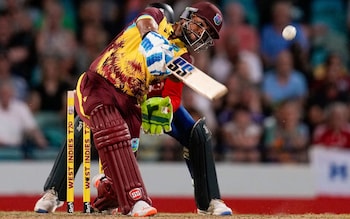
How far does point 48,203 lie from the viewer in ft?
25.8

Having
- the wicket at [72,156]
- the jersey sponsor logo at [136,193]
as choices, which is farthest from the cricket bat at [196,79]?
the wicket at [72,156]

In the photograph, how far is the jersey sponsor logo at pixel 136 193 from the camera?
23.4 ft

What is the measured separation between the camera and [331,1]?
529 inches

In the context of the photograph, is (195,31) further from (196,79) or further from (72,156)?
(72,156)

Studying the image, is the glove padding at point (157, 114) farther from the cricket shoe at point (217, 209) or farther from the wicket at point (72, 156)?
the cricket shoe at point (217, 209)

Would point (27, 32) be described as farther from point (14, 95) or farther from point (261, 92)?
point (261, 92)

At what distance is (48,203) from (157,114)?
3.73 feet

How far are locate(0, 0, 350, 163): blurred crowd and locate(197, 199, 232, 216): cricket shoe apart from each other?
10.7 ft

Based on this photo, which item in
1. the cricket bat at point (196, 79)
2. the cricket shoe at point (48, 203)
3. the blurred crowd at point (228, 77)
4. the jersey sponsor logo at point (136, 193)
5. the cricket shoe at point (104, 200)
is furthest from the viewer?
the blurred crowd at point (228, 77)

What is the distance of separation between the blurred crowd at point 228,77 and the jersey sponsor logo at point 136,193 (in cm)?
384

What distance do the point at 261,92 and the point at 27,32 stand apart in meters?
2.59

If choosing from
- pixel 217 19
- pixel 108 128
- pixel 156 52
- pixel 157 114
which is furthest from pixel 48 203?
pixel 217 19

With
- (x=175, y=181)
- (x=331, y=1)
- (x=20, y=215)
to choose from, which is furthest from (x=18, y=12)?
(x=20, y=215)

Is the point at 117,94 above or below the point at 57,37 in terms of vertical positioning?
below
